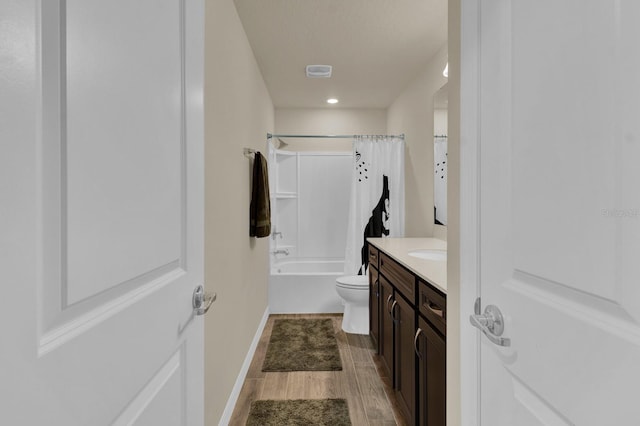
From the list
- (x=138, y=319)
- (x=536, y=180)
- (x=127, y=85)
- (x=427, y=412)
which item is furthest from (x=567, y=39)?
(x=427, y=412)

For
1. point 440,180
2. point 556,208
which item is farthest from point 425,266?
point 440,180

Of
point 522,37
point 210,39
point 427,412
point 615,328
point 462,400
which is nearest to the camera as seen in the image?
point 615,328

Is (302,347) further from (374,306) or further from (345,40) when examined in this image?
(345,40)

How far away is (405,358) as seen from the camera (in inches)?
71.3

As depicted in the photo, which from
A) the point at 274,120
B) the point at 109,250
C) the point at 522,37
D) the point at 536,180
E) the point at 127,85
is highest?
the point at 274,120

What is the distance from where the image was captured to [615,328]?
492mm

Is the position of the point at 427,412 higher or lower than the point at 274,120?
lower

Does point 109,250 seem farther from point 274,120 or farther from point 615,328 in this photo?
point 274,120

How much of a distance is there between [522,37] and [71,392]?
100cm

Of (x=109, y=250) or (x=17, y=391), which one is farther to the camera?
(x=109, y=250)

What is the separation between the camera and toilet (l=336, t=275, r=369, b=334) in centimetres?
304

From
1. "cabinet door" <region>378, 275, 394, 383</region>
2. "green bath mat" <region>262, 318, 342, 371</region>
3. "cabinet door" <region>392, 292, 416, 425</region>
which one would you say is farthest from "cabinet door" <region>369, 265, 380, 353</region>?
"cabinet door" <region>392, 292, 416, 425</region>

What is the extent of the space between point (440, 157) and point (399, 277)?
1396mm

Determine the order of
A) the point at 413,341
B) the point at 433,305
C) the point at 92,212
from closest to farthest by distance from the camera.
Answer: the point at 92,212
the point at 433,305
the point at 413,341
